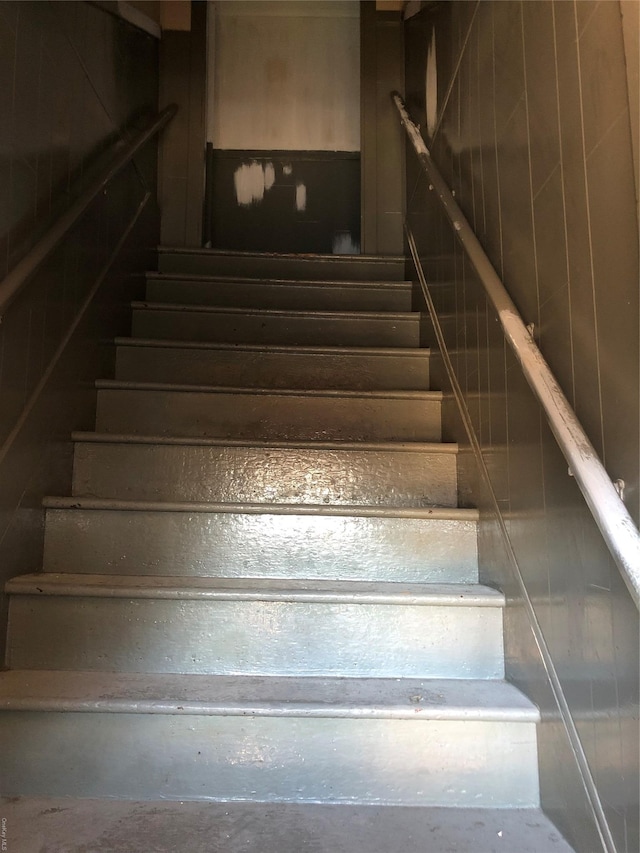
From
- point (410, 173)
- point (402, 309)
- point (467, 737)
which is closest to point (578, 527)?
point (467, 737)

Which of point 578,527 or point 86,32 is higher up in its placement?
point 86,32

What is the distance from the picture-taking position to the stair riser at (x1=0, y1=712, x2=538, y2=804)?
3.91 feet

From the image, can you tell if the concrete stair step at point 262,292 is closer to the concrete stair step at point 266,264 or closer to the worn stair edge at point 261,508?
the concrete stair step at point 266,264

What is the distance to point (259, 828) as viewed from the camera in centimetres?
109

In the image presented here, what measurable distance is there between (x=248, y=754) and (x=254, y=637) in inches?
10.1

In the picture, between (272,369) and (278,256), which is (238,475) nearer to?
(272,369)

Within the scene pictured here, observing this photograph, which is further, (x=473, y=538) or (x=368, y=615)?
(x=473, y=538)

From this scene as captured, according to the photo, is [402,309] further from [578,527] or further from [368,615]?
[578,527]

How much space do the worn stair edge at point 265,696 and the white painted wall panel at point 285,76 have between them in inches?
121

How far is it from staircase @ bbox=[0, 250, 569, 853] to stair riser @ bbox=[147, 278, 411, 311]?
76 centimetres

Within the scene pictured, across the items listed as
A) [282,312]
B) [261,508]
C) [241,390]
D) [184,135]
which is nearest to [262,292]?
[282,312]

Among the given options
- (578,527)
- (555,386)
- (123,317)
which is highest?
(123,317)

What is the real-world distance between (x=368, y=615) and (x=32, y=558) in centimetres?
87

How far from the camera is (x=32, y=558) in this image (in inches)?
60.3
